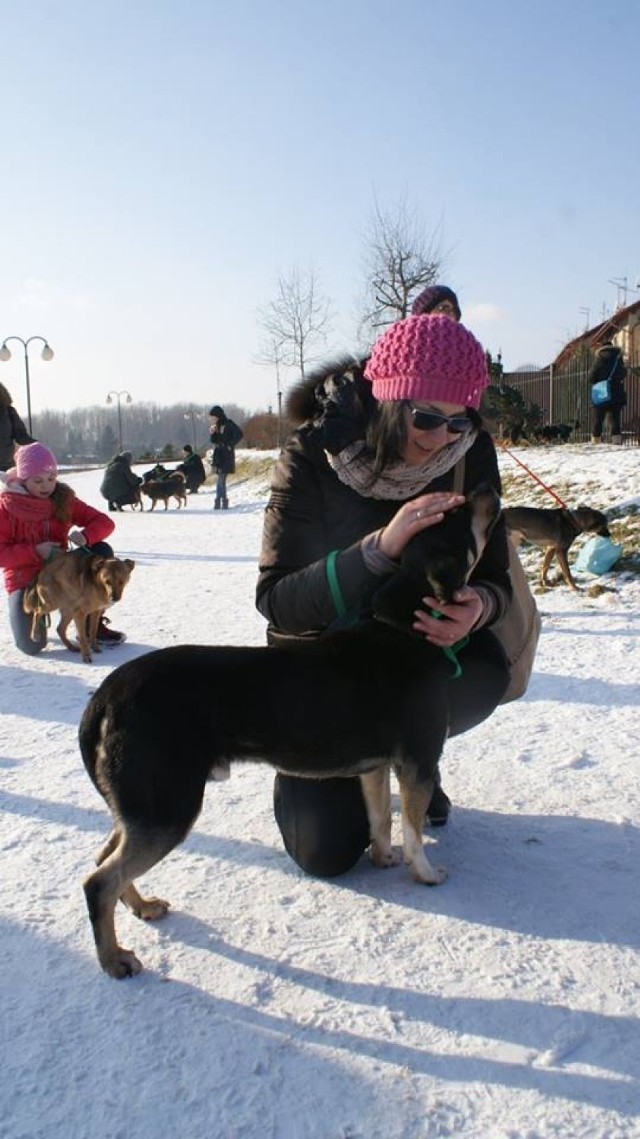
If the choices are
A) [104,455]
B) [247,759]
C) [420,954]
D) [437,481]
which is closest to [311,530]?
[437,481]

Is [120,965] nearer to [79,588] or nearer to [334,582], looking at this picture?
[334,582]

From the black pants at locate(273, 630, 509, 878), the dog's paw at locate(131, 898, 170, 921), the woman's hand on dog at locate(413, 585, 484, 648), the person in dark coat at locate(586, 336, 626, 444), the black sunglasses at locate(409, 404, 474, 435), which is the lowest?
the dog's paw at locate(131, 898, 170, 921)

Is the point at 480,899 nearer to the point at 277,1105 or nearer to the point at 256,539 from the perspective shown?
the point at 277,1105

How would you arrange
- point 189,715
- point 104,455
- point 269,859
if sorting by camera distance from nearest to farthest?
point 189,715 → point 269,859 → point 104,455

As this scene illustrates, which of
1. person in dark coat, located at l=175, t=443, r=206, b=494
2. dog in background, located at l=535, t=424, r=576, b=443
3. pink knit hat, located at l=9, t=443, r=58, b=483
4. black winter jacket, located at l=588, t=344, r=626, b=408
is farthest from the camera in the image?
person in dark coat, located at l=175, t=443, r=206, b=494

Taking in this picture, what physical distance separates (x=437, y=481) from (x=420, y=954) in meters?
1.64

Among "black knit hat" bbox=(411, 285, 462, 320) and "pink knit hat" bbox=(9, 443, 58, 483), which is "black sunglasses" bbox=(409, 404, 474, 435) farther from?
"pink knit hat" bbox=(9, 443, 58, 483)

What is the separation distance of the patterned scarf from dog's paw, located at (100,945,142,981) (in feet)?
5.65

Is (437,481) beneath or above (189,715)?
above

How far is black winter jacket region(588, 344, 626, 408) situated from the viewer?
14875 millimetres

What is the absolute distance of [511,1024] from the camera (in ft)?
7.25

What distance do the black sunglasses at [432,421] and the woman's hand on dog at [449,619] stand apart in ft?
1.90

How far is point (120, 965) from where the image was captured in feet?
7.96

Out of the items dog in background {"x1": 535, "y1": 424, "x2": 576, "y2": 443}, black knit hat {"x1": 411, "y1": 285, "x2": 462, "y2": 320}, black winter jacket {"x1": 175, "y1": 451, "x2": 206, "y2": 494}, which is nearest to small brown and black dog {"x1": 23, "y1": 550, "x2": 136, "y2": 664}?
black knit hat {"x1": 411, "y1": 285, "x2": 462, "y2": 320}
